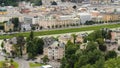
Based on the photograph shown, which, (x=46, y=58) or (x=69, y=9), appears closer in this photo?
(x=46, y=58)

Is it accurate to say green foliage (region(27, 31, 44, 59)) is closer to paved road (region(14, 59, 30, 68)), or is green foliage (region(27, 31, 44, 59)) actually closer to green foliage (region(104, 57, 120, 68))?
paved road (region(14, 59, 30, 68))

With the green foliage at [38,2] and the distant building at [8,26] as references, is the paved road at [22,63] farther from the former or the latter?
the green foliage at [38,2]

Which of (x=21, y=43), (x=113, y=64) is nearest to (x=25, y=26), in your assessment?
(x=21, y=43)

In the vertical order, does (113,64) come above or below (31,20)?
above

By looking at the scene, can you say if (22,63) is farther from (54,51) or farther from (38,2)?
(38,2)

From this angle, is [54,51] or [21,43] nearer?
[54,51]

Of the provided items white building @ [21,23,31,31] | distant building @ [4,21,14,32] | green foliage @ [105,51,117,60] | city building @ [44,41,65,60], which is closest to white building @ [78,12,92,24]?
white building @ [21,23,31,31]

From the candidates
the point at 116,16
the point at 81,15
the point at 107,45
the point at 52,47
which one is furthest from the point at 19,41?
the point at 116,16

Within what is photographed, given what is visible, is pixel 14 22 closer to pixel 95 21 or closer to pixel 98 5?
pixel 95 21

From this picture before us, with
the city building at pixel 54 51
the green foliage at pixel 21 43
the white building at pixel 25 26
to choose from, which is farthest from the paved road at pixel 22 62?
the white building at pixel 25 26

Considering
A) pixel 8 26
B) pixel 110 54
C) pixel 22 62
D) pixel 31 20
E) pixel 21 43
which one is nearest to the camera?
pixel 110 54

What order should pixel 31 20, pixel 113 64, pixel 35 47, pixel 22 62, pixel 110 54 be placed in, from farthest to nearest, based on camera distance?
1. pixel 31 20
2. pixel 35 47
3. pixel 22 62
4. pixel 110 54
5. pixel 113 64
